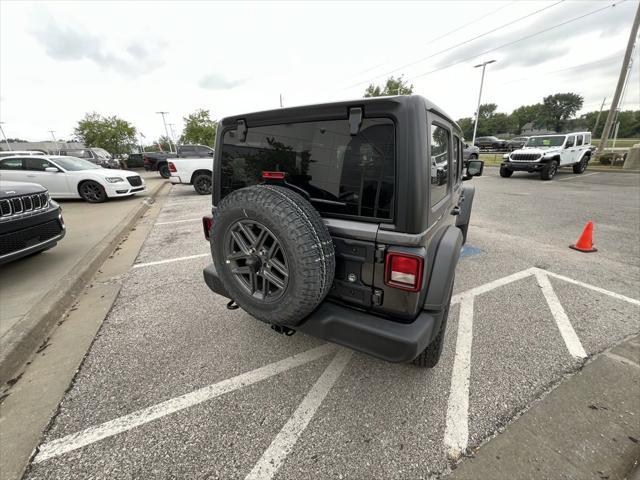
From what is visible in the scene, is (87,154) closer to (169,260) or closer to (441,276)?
(169,260)

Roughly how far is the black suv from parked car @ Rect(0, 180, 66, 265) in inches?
129

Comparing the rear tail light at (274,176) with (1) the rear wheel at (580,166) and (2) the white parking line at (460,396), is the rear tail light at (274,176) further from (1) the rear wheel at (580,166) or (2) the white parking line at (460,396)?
(1) the rear wheel at (580,166)

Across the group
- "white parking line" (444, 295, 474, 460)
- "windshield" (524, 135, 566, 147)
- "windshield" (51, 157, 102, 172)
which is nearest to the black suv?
"white parking line" (444, 295, 474, 460)

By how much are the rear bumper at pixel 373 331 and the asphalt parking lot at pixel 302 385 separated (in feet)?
1.77

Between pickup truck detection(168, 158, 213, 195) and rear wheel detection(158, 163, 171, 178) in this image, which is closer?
pickup truck detection(168, 158, 213, 195)

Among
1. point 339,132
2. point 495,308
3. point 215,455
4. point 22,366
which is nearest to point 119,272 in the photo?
point 22,366

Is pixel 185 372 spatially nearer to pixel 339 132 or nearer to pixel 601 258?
pixel 339 132

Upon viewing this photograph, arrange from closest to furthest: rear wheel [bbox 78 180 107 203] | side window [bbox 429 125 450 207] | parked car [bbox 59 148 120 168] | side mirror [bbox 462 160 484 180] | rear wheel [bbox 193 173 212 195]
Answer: side window [bbox 429 125 450 207], side mirror [bbox 462 160 484 180], rear wheel [bbox 78 180 107 203], rear wheel [bbox 193 173 212 195], parked car [bbox 59 148 120 168]

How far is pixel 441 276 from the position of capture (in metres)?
1.80

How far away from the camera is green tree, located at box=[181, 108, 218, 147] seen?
4403 centimetres

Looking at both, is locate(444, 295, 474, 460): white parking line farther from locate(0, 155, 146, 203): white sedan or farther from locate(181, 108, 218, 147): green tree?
locate(181, 108, 218, 147): green tree

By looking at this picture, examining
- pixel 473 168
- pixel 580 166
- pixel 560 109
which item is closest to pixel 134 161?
pixel 473 168

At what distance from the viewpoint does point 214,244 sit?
201 centimetres

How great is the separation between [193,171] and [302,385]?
10.6 metres
